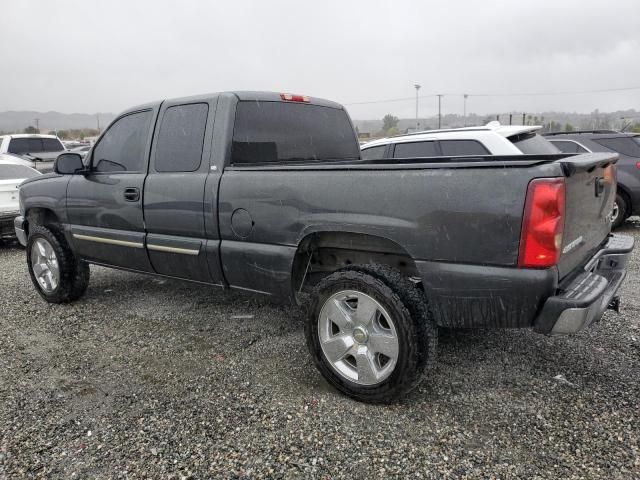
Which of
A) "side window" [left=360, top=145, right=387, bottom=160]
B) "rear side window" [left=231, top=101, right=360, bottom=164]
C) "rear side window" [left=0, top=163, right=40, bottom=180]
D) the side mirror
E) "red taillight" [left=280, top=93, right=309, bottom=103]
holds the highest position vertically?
"red taillight" [left=280, top=93, right=309, bottom=103]

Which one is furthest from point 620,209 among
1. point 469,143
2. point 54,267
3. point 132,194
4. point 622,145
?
point 54,267

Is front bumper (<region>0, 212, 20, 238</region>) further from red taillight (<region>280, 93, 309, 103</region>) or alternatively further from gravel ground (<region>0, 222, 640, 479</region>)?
red taillight (<region>280, 93, 309, 103</region>)

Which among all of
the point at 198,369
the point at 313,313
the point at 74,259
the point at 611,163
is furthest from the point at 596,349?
the point at 74,259

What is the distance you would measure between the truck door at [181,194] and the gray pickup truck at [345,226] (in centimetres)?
1

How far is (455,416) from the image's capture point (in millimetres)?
2875

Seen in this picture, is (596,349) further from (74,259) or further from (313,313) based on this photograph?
(74,259)

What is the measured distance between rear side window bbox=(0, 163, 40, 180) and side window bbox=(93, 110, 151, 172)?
479 centimetres

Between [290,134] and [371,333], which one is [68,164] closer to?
[290,134]

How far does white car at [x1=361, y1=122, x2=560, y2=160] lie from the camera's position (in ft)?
19.2

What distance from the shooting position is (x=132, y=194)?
13.5 ft

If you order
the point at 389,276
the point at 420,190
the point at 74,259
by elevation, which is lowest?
the point at 74,259

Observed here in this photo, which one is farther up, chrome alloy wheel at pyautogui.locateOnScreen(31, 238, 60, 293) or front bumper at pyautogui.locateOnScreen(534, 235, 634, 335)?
front bumper at pyautogui.locateOnScreen(534, 235, 634, 335)

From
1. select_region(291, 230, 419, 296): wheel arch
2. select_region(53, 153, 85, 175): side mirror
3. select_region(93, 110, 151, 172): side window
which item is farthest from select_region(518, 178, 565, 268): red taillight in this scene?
select_region(53, 153, 85, 175): side mirror

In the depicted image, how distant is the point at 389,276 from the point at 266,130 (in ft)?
5.53
